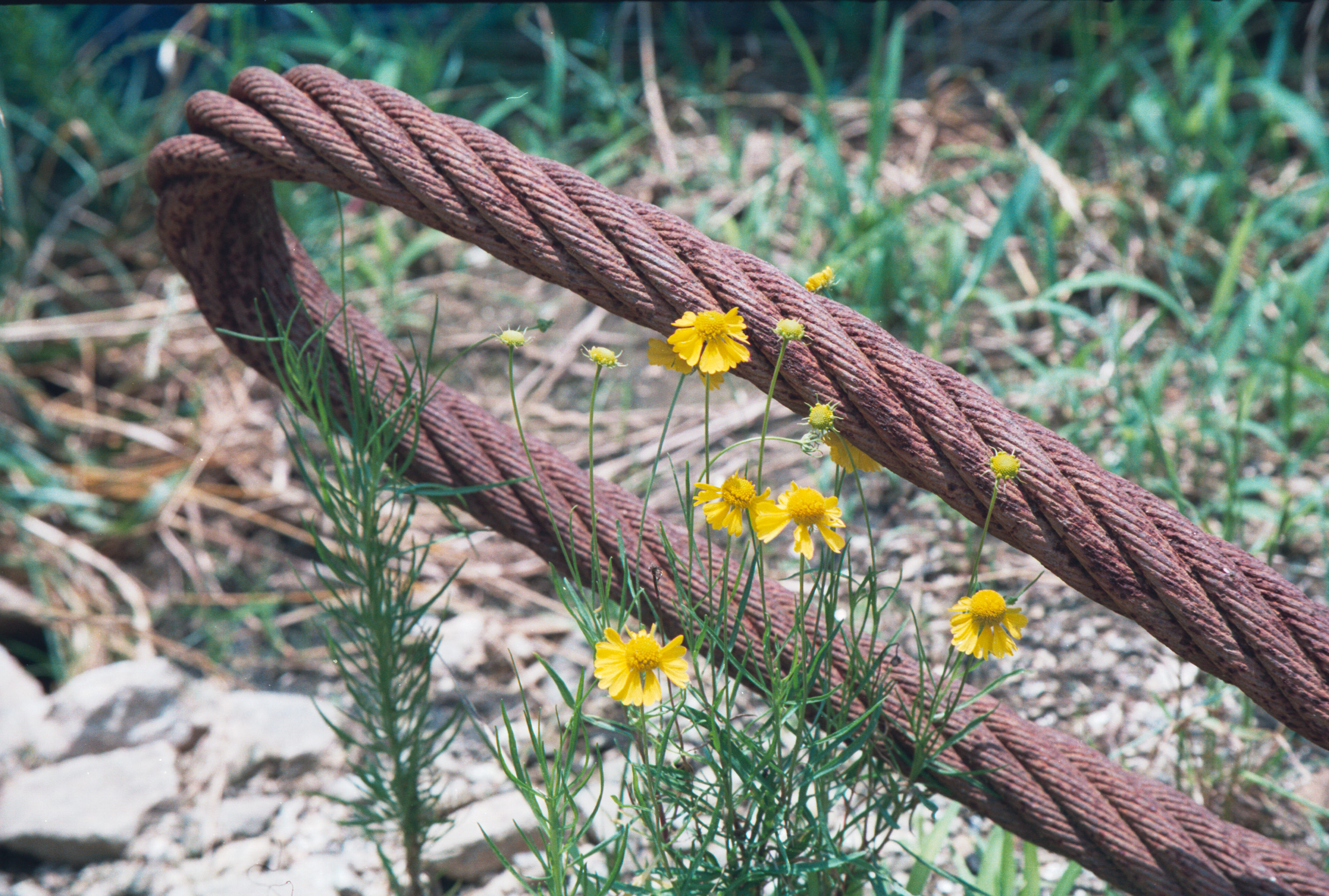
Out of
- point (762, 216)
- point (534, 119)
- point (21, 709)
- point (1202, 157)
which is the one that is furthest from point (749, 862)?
point (534, 119)

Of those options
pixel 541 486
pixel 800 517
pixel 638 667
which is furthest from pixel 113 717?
pixel 800 517

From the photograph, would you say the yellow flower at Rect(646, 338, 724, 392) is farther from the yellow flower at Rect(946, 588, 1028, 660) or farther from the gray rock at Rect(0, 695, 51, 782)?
the gray rock at Rect(0, 695, 51, 782)

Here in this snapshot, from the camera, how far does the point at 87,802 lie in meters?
1.30

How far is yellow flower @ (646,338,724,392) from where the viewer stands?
0.65 m

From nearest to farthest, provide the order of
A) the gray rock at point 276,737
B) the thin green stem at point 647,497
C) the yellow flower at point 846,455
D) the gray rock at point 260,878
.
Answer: the thin green stem at point 647,497
the yellow flower at point 846,455
the gray rock at point 260,878
the gray rock at point 276,737

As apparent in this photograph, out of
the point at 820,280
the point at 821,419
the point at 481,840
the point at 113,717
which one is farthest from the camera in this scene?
the point at 113,717

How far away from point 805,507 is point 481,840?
73 centimetres

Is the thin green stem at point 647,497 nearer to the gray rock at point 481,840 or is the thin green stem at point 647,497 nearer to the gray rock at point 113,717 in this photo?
the gray rock at point 481,840

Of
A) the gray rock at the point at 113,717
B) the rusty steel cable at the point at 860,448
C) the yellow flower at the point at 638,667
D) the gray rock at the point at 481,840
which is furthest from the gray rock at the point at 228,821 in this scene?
the yellow flower at the point at 638,667

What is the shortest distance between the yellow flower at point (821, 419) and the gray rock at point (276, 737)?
0.97 m

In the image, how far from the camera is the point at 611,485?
33.8 inches

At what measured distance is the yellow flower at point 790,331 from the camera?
0.63 metres

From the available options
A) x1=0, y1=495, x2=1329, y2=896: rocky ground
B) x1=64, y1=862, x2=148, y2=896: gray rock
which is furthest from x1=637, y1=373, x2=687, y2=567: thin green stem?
A: x1=64, y1=862, x2=148, y2=896: gray rock

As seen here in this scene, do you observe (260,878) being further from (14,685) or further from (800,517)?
(800,517)
